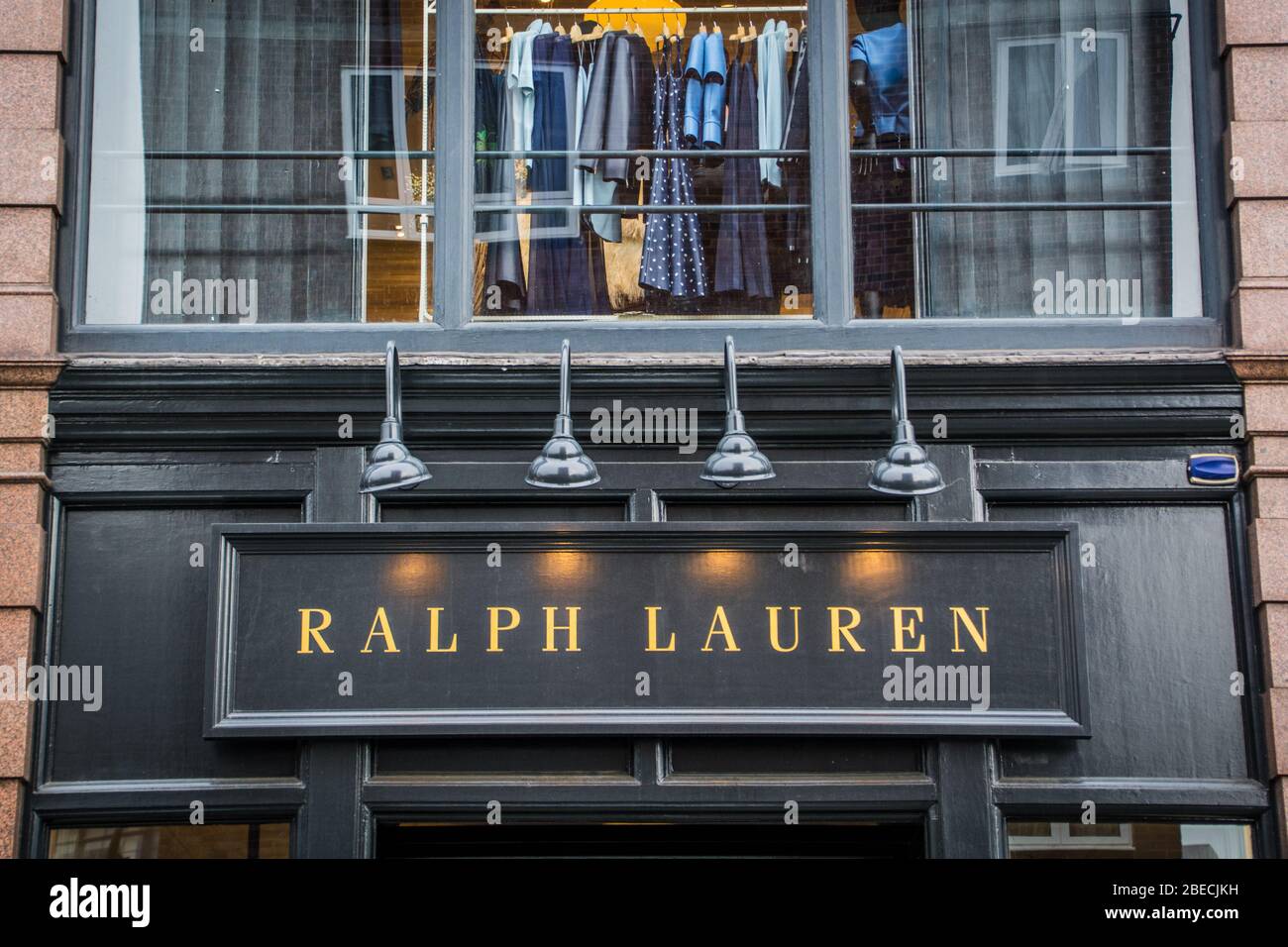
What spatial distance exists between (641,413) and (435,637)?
1.47 meters

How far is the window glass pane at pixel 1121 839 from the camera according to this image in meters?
6.70

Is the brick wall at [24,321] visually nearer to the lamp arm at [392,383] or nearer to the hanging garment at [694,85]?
the lamp arm at [392,383]

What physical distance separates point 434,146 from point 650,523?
240cm

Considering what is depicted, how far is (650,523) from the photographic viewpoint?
6805 millimetres

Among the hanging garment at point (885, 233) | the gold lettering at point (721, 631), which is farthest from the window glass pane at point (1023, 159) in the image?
the gold lettering at point (721, 631)

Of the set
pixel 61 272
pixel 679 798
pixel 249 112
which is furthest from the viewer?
Answer: pixel 249 112

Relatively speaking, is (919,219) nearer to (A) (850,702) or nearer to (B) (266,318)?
(A) (850,702)

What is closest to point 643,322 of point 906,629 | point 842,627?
point 842,627

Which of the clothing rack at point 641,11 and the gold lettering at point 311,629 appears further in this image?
the clothing rack at point 641,11

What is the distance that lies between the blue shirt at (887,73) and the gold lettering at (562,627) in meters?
3.03

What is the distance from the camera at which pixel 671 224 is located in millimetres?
7648

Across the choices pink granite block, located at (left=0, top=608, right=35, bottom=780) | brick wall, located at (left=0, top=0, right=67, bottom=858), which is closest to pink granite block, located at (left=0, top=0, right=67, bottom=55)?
brick wall, located at (left=0, top=0, right=67, bottom=858)

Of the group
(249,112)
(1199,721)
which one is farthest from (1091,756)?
(249,112)

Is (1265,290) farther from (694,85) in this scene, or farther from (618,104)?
(618,104)
